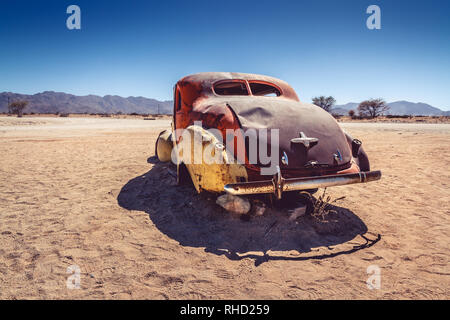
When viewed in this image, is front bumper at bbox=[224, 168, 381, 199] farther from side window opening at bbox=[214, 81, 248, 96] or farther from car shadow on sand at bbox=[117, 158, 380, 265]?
side window opening at bbox=[214, 81, 248, 96]

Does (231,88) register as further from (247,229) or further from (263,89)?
(247,229)

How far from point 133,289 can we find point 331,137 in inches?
108

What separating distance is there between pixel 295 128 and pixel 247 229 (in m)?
1.38

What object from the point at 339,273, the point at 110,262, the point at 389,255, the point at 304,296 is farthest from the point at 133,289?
the point at 389,255

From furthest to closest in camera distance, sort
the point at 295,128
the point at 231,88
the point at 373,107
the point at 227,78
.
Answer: the point at 373,107 < the point at 231,88 < the point at 227,78 < the point at 295,128

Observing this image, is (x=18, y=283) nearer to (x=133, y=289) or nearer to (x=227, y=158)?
(x=133, y=289)

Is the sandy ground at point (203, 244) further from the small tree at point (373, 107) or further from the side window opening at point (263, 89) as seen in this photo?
the small tree at point (373, 107)

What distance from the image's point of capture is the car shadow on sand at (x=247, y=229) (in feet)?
8.55

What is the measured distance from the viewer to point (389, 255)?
2.51 metres

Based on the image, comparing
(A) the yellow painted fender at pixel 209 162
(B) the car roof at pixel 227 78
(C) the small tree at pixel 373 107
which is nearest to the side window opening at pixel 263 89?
(B) the car roof at pixel 227 78

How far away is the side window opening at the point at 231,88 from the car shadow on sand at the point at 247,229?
5.99 ft

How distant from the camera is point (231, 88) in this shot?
13.9 feet

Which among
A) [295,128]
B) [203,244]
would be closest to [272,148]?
[295,128]

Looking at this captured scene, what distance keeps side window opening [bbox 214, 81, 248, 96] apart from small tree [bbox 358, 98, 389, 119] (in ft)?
180
